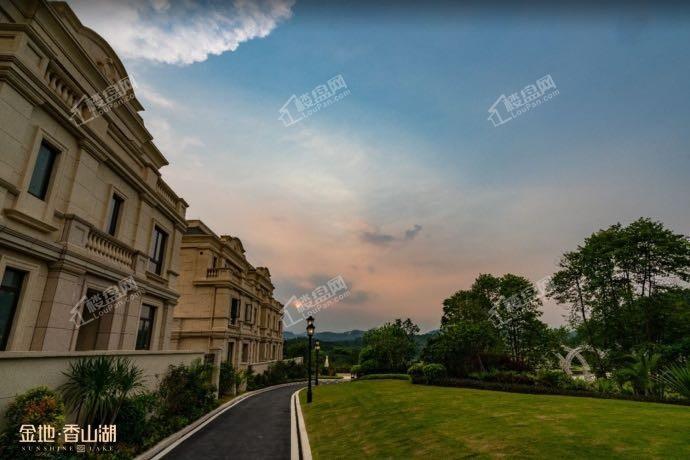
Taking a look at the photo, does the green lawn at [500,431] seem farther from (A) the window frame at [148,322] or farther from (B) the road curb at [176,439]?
(A) the window frame at [148,322]

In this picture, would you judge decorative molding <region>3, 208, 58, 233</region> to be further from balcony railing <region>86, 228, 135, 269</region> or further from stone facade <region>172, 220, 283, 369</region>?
stone facade <region>172, 220, 283, 369</region>

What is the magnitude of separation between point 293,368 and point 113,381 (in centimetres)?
3566

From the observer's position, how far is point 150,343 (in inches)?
667

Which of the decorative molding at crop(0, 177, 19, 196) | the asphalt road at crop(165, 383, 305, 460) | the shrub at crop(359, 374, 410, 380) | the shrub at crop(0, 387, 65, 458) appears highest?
the decorative molding at crop(0, 177, 19, 196)

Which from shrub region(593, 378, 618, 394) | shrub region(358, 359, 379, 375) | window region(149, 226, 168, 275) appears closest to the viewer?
window region(149, 226, 168, 275)

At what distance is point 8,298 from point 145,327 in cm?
816

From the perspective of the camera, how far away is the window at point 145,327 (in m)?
16.3

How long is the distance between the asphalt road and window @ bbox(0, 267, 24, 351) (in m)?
5.64

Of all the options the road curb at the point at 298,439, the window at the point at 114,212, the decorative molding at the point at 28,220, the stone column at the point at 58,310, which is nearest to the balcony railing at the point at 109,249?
the window at the point at 114,212

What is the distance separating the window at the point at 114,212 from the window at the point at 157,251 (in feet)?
9.14

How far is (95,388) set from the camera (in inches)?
331

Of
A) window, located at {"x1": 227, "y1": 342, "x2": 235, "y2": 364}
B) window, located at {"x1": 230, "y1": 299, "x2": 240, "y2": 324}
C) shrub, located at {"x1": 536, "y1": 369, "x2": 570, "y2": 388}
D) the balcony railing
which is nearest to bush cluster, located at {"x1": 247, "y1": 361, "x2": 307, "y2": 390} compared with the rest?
window, located at {"x1": 227, "y1": 342, "x2": 235, "y2": 364}

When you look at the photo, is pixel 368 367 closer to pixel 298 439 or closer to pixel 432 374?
pixel 432 374

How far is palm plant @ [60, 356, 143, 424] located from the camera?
8.21 meters
